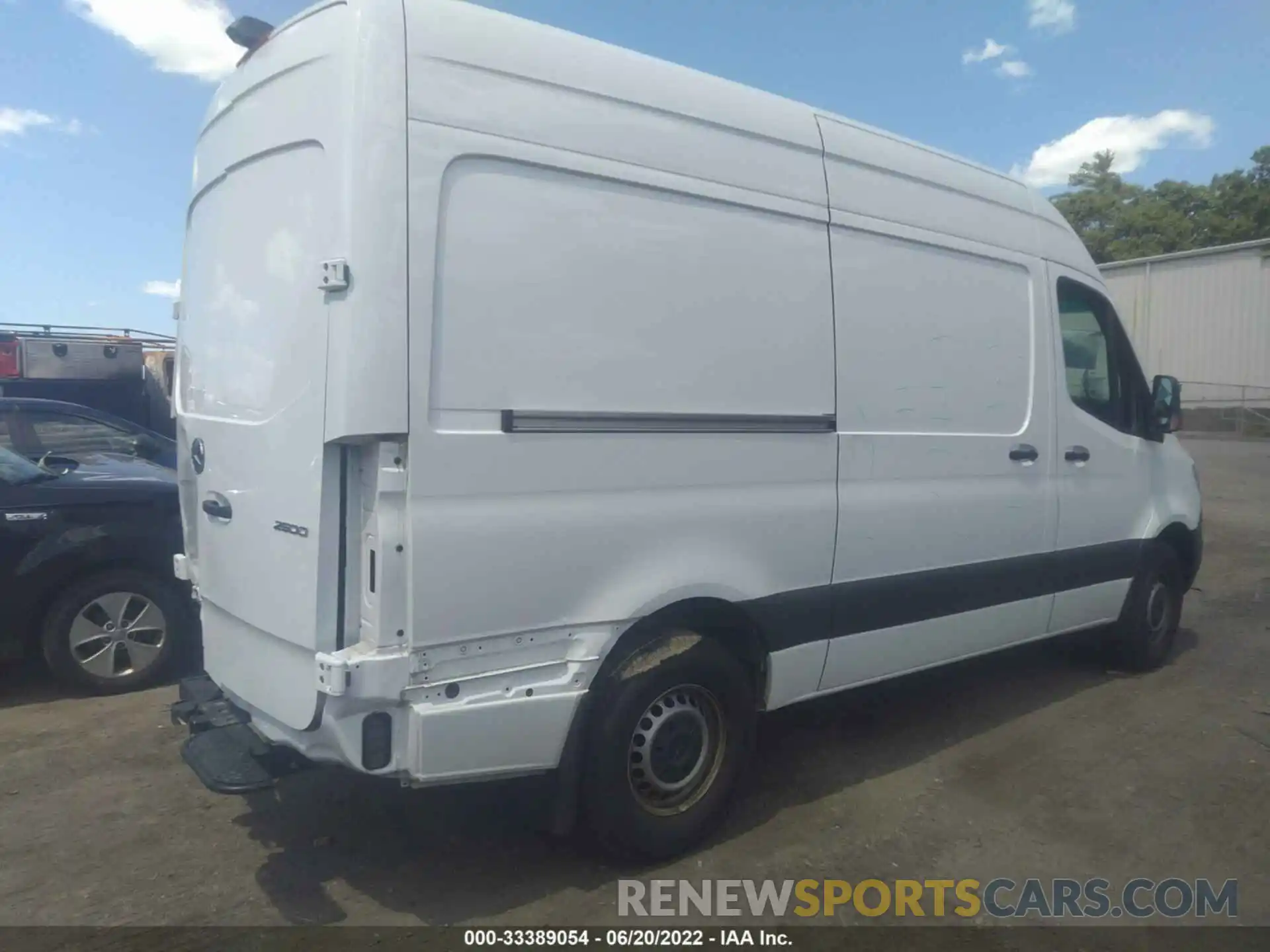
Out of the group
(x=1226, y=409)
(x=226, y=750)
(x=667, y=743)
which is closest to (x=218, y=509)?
(x=226, y=750)

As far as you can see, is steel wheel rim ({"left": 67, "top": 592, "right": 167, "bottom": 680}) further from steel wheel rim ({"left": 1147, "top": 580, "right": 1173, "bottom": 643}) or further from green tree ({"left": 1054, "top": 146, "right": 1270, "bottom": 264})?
green tree ({"left": 1054, "top": 146, "right": 1270, "bottom": 264})

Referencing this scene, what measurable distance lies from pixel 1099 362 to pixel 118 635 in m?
5.78

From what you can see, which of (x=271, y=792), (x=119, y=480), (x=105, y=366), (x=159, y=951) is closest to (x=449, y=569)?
(x=159, y=951)

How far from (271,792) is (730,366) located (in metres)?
2.72

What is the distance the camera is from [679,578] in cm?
354

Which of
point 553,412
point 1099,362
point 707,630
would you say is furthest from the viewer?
point 1099,362

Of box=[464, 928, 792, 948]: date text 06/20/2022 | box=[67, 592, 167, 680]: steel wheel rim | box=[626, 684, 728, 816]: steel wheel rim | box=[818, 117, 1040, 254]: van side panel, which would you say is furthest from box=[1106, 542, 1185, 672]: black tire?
box=[67, 592, 167, 680]: steel wheel rim

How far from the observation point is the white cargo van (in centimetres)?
296

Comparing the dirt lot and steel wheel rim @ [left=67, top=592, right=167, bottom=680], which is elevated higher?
steel wheel rim @ [left=67, top=592, right=167, bottom=680]

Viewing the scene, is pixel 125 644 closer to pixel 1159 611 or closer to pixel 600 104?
pixel 600 104

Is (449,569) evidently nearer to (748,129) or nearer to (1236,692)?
(748,129)

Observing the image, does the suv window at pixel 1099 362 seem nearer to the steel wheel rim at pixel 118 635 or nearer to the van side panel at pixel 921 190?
the van side panel at pixel 921 190

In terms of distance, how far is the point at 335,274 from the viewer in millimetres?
2908

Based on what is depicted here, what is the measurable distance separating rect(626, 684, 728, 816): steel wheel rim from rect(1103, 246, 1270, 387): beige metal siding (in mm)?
29358
